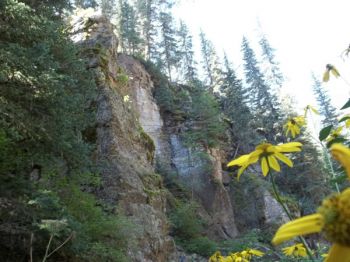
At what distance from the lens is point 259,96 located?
35.0 m

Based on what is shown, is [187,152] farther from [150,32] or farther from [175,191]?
[150,32]

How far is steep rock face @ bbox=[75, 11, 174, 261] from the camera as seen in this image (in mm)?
8148

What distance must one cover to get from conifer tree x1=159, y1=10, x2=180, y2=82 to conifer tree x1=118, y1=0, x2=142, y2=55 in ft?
9.43

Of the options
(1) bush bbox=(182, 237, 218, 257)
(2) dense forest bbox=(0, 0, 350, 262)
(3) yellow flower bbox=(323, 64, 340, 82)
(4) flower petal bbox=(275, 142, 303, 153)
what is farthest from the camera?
(1) bush bbox=(182, 237, 218, 257)

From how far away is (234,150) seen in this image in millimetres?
28328

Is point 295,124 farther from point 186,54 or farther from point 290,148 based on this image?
point 186,54

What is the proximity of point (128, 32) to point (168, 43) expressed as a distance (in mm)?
5425

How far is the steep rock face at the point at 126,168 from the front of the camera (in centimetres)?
815

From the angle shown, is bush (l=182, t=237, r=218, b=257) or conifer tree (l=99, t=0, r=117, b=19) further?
conifer tree (l=99, t=0, r=117, b=19)

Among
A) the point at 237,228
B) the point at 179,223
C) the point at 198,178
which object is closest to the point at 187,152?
the point at 198,178

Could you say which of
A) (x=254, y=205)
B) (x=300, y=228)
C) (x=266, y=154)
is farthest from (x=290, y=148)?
(x=254, y=205)

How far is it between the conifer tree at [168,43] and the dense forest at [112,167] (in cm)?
1035

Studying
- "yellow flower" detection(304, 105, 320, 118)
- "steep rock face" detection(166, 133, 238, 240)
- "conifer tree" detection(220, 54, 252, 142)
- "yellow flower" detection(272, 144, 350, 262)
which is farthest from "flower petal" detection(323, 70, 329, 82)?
"conifer tree" detection(220, 54, 252, 142)

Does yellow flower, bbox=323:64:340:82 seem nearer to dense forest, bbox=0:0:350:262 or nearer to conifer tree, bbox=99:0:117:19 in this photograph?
dense forest, bbox=0:0:350:262
